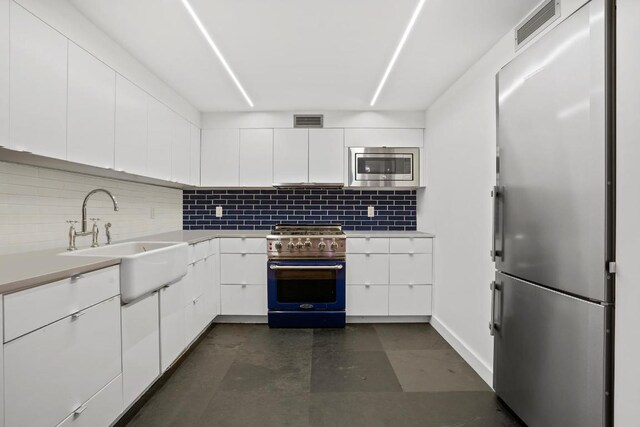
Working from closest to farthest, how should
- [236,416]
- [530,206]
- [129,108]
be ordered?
[530,206], [236,416], [129,108]

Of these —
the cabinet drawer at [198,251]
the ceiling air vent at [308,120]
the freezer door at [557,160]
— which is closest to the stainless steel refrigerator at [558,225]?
the freezer door at [557,160]

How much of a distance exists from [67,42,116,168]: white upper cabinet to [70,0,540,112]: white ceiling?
0.91 feet

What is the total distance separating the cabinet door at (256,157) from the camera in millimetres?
3760

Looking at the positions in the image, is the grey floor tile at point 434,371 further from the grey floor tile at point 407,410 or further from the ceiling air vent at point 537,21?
the ceiling air vent at point 537,21

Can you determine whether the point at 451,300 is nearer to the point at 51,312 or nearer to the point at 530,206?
the point at 530,206

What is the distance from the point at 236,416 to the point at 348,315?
1.73 m

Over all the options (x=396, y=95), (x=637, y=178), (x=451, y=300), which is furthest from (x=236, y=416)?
(x=396, y=95)

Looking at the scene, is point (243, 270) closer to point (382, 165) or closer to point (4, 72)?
point (382, 165)

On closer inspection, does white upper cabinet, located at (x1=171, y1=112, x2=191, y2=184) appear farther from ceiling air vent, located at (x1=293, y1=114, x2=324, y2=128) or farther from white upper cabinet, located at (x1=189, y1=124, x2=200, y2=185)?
ceiling air vent, located at (x1=293, y1=114, x2=324, y2=128)

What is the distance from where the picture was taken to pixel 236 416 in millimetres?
1921

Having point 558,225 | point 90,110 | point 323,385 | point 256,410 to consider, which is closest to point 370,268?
point 323,385

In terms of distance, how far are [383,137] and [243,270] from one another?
2.09m

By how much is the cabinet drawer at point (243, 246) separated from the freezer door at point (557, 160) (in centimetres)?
221


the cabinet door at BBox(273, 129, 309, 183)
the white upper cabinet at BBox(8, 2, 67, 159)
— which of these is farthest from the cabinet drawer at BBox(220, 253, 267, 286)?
the white upper cabinet at BBox(8, 2, 67, 159)
